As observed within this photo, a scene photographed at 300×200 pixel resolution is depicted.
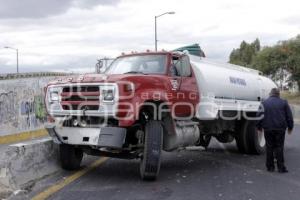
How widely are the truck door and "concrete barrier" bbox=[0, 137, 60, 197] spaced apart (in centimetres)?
248

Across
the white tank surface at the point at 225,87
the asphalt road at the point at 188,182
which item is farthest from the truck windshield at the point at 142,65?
the asphalt road at the point at 188,182

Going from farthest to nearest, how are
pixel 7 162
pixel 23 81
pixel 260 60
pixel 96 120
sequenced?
pixel 260 60
pixel 23 81
pixel 96 120
pixel 7 162

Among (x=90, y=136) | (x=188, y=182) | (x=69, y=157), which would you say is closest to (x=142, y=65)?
(x=90, y=136)

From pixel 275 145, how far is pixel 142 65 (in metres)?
3.05

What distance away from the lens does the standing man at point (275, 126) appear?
34.7 feet

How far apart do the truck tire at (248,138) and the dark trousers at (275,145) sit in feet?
9.34

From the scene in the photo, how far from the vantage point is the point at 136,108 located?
9.01m

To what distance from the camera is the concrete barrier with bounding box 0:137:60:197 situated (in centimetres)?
828

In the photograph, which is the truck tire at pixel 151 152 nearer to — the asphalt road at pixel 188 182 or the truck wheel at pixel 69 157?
the asphalt road at pixel 188 182

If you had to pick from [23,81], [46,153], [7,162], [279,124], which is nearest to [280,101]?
[279,124]

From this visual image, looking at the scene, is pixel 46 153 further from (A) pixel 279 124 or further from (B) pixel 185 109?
(A) pixel 279 124

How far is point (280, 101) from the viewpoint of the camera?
425 inches

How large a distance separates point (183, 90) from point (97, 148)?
6.72 feet

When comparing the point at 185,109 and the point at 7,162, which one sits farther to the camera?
the point at 185,109
